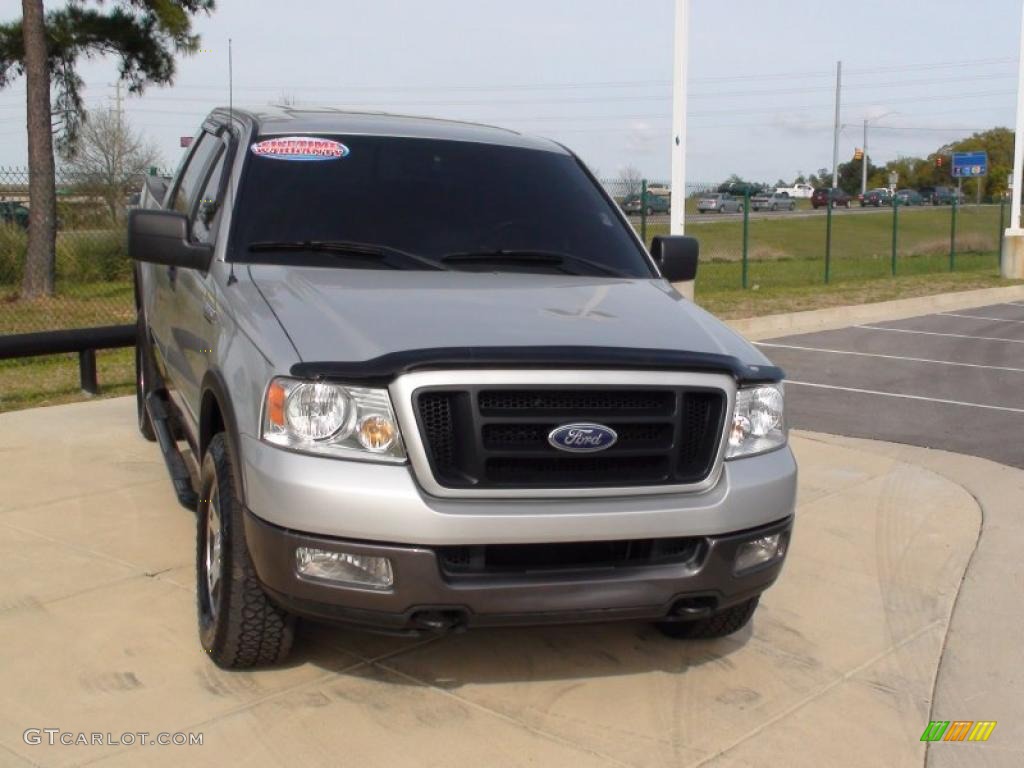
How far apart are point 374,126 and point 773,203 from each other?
5109 cm

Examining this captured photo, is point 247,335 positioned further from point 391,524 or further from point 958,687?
point 958,687

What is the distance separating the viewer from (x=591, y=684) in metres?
4.20

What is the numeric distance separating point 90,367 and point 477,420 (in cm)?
669

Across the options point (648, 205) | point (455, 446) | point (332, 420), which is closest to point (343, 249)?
point (332, 420)

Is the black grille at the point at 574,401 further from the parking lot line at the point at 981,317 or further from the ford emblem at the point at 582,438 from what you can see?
the parking lot line at the point at 981,317

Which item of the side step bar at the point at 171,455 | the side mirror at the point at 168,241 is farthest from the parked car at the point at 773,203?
the side mirror at the point at 168,241

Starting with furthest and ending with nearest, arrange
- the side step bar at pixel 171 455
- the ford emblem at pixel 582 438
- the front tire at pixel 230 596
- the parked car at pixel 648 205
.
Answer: the parked car at pixel 648 205 < the side step bar at pixel 171 455 < the front tire at pixel 230 596 < the ford emblem at pixel 582 438

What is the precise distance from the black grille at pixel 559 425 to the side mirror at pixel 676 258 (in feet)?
5.45

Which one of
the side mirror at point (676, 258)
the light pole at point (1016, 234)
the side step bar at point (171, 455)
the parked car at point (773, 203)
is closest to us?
the side step bar at point (171, 455)

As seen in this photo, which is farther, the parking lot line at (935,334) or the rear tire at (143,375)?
the parking lot line at (935,334)

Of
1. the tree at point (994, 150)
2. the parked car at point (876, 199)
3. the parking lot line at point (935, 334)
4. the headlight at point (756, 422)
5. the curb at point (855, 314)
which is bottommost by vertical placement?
the parking lot line at point (935, 334)

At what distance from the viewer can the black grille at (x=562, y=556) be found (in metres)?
3.56
